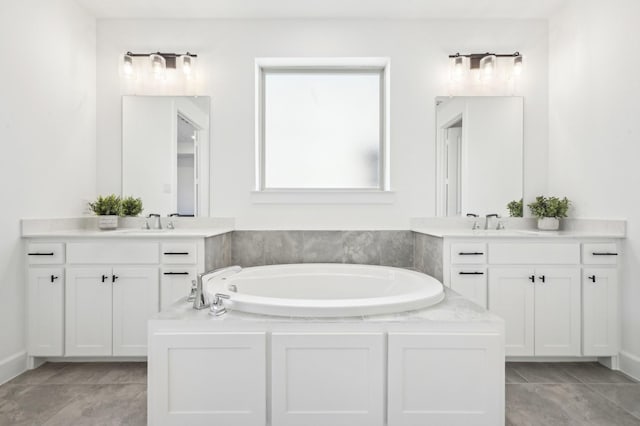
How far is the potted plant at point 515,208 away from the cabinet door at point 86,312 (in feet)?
10.1

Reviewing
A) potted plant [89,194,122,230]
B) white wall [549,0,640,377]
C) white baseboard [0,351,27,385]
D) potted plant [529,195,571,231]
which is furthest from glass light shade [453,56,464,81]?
white baseboard [0,351,27,385]

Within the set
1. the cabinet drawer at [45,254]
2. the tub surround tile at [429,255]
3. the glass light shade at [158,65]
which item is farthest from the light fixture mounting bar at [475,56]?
the cabinet drawer at [45,254]

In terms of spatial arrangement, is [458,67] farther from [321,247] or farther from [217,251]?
[217,251]

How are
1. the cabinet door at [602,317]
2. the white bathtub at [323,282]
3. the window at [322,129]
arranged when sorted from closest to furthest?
the white bathtub at [323,282] < the cabinet door at [602,317] < the window at [322,129]

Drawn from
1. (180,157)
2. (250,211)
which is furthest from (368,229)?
(180,157)

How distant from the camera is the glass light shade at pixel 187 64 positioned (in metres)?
2.85

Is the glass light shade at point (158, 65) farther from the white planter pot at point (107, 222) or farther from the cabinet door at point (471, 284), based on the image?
the cabinet door at point (471, 284)

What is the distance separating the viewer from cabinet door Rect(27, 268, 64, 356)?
2.27 meters

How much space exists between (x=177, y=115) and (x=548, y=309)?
310 centimetres

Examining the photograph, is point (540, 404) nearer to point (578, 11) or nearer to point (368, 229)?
point (368, 229)

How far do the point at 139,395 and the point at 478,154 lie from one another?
2.91 m

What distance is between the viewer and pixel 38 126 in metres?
2.37

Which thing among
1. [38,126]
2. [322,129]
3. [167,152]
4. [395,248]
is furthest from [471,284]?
[38,126]

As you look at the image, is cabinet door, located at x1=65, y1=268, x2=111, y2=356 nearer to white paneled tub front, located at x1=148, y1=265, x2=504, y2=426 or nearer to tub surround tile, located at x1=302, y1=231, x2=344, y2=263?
white paneled tub front, located at x1=148, y1=265, x2=504, y2=426
